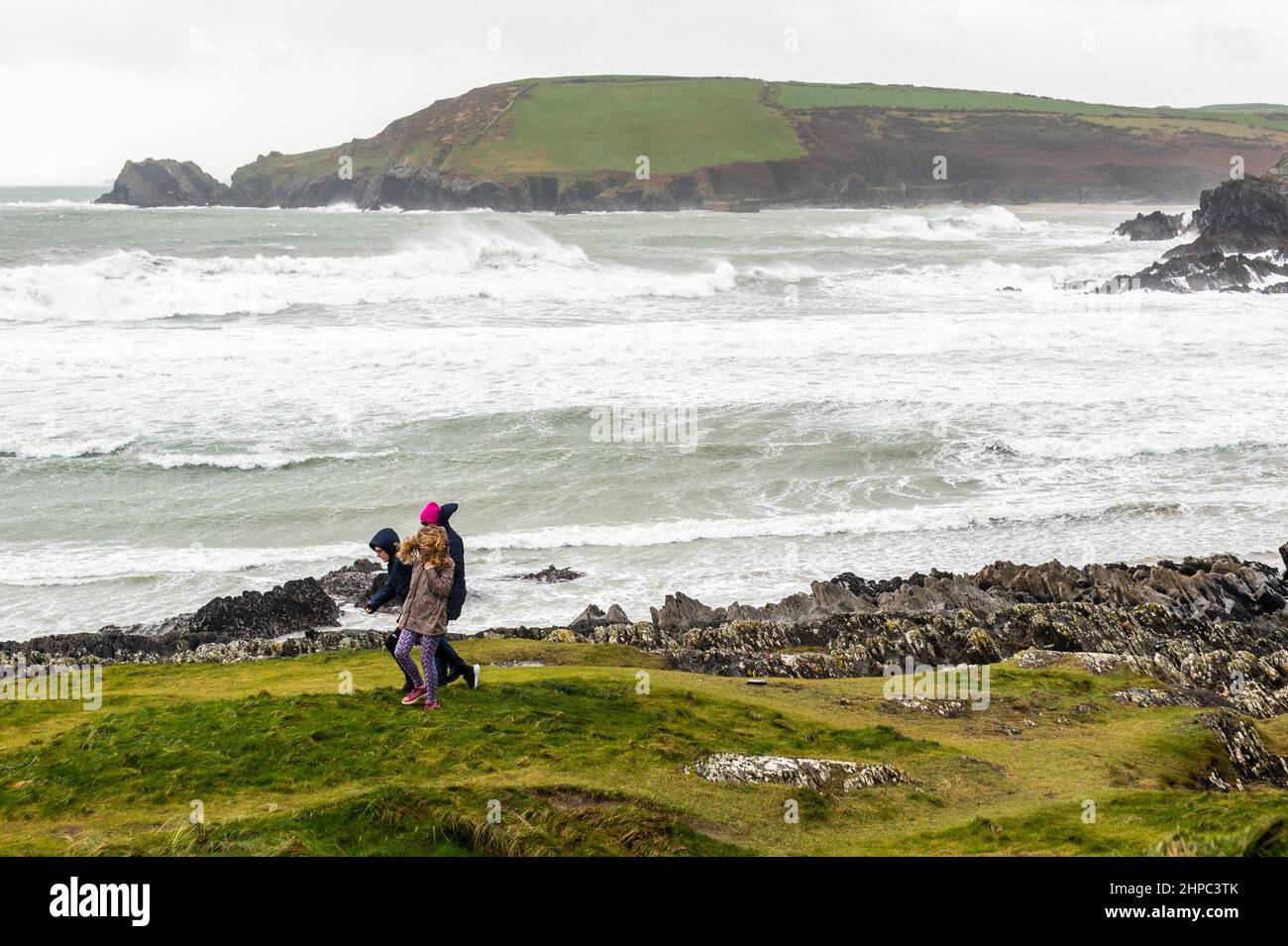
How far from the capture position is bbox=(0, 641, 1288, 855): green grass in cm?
695

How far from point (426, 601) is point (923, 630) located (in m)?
7.54

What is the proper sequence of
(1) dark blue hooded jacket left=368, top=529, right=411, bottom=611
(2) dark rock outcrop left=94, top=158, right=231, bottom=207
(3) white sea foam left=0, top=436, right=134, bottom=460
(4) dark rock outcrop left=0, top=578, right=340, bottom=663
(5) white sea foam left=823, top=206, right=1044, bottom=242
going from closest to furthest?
(1) dark blue hooded jacket left=368, top=529, right=411, bottom=611 → (4) dark rock outcrop left=0, top=578, right=340, bottom=663 → (3) white sea foam left=0, top=436, right=134, bottom=460 → (5) white sea foam left=823, top=206, right=1044, bottom=242 → (2) dark rock outcrop left=94, top=158, right=231, bottom=207

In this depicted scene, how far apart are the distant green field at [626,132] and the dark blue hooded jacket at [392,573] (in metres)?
146

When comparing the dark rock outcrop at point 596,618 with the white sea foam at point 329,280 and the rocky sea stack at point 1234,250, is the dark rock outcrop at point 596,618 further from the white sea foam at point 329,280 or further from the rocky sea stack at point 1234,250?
the rocky sea stack at point 1234,250

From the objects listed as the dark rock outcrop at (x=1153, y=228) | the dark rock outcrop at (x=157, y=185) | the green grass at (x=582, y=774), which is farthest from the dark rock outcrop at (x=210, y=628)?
the dark rock outcrop at (x=157, y=185)

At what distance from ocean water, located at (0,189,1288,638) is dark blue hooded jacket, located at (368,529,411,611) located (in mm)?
6497

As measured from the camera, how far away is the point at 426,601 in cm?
950

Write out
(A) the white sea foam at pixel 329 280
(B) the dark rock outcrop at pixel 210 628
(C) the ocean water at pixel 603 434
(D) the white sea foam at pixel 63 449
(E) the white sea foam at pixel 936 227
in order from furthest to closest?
(E) the white sea foam at pixel 936 227
(A) the white sea foam at pixel 329 280
(D) the white sea foam at pixel 63 449
(C) the ocean water at pixel 603 434
(B) the dark rock outcrop at pixel 210 628

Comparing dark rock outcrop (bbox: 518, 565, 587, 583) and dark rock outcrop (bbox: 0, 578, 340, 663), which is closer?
dark rock outcrop (bbox: 0, 578, 340, 663)

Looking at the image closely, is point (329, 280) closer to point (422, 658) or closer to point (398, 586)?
point (398, 586)

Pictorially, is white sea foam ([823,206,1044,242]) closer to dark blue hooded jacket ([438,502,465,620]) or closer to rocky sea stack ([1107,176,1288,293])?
rocky sea stack ([1107,176,1288,293])

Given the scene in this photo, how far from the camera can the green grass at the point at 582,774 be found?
6.95 meters

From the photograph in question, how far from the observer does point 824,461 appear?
24.9 m

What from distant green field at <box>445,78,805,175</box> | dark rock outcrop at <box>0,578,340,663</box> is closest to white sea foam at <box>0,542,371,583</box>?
dark rock outcrop at <box>0,578,340,663</box>
